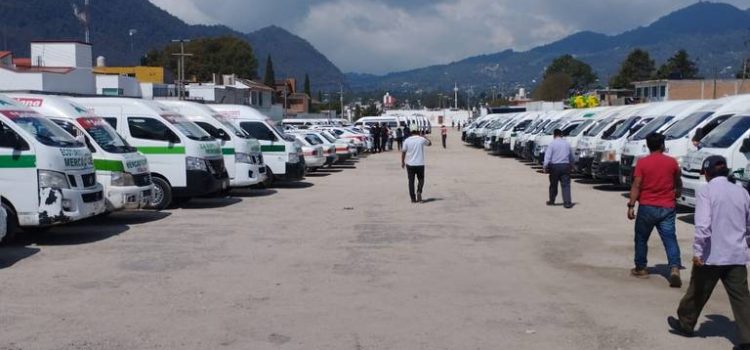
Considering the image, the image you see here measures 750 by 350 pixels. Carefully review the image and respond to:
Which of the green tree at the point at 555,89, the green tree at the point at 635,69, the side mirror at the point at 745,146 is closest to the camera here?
the side mirror at the point at 745,146

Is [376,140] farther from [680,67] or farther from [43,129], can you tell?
[680,67]

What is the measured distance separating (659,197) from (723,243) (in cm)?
285

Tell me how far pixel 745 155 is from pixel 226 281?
29.3 feet

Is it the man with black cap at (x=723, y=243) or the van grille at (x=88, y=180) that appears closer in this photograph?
the man with black cap at (x=723, y=243)

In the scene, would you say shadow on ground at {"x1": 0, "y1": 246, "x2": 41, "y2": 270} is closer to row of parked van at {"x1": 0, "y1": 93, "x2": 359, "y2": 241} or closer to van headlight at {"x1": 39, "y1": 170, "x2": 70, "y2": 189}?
row of parked van at {"x1": 0, "y1": 93, "x2": 359, "y2": 241}

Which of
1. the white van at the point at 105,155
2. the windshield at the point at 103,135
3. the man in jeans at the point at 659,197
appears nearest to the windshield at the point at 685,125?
the man in jeans at the point at 659,197

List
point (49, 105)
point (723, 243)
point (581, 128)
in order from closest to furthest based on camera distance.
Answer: point (723, 243), point (49, 105), point (581, 128)

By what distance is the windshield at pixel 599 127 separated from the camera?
25.7 metres

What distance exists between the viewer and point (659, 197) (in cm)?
1001

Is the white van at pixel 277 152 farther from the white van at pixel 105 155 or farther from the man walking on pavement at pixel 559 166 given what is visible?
the white van at pixel 105 155

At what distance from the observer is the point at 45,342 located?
7375 millimetres

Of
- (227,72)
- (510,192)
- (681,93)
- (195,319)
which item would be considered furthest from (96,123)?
(227,72)

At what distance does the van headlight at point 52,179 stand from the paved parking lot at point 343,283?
35.8 inches

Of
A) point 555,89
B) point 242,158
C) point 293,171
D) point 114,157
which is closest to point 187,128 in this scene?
point 242,158
